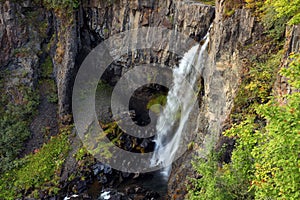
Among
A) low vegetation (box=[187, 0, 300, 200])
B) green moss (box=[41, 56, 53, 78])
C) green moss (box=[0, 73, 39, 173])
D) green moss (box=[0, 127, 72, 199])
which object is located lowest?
green moss (box=[0, 127, 72, 199])

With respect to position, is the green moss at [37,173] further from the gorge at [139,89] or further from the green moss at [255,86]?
the green moss at [255,86]

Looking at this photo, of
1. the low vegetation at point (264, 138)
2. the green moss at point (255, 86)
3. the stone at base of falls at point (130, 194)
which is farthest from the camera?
Answer: the stone at base of falls at point (130, 194)

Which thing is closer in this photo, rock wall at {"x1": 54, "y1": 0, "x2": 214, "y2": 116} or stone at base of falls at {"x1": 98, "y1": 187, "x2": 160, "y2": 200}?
stone at base of falls at {"x1": 98, "y1": 187, "x2": 160, "y2": 200}

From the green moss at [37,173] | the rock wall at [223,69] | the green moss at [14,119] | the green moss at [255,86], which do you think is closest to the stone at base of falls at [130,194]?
the rock wall at [223,69]

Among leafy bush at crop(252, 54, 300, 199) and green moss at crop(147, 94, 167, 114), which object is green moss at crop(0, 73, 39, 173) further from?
leafy bush at crop(252, 54, 300, 199)

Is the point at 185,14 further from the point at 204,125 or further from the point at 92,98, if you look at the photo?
the point at 92,98

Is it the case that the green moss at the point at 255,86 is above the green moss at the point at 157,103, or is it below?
above

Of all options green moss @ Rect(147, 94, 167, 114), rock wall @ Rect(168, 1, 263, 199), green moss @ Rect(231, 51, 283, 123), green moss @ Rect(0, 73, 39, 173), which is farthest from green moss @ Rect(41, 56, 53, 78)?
green moss @ Rect(231, 51, 283, 123)
